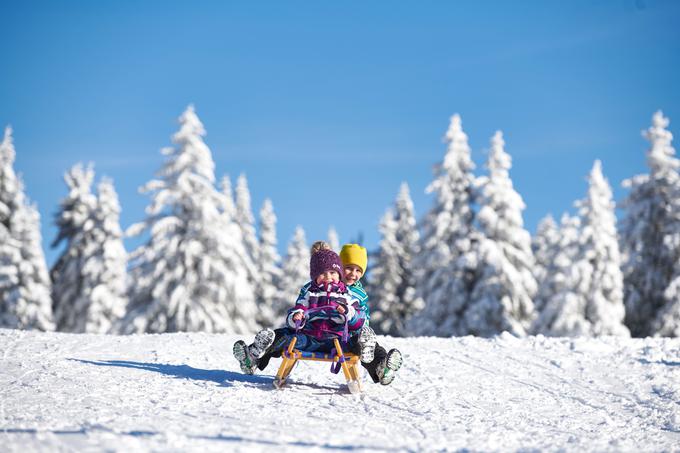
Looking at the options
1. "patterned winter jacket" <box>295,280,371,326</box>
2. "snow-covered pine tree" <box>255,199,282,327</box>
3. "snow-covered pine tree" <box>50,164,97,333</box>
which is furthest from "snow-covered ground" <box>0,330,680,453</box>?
"snow-covered pine tree" <box>255,199,282,327</box>

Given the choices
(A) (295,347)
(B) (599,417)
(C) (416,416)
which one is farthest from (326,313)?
(B) (599,417)

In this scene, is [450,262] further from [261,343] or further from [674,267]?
[261,343]

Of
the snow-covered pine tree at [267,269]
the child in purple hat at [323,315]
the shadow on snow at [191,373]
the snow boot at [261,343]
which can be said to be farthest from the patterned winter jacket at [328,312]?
the snow-covered pine tree at [267,269]

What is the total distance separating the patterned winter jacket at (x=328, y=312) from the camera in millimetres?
6117

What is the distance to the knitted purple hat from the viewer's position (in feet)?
20.4

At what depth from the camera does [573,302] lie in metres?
24.8

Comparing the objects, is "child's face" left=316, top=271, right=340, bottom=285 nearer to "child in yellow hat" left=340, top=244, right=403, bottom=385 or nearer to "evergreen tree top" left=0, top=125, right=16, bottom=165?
"child in yellow hat" left=340, top=244, right=403, bottom=385

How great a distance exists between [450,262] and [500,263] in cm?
234

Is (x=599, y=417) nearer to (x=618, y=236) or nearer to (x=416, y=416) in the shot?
(x=416, y=416)

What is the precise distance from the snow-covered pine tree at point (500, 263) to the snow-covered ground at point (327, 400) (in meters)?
15.2

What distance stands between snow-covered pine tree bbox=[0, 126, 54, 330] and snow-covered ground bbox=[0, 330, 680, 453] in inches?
768

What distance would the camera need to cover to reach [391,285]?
37094 mm

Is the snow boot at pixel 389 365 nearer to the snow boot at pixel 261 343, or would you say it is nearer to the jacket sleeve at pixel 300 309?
the jacket sleeve at pixel 300 309

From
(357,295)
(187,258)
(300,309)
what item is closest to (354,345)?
(357,295)
